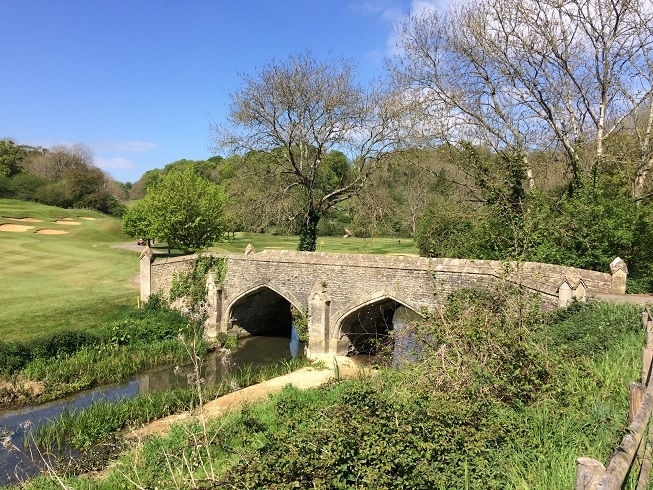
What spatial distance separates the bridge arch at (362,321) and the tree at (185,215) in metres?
12.8

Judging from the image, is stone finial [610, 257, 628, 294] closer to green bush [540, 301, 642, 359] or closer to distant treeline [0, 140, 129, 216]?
green bush [540, 301, 642, 359]

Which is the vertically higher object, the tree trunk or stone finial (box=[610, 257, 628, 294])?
the tree trunk

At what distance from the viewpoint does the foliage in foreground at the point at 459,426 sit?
15.1 feet

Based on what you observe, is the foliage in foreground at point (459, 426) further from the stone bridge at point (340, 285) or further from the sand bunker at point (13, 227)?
the sand bunker at point (13, 227)

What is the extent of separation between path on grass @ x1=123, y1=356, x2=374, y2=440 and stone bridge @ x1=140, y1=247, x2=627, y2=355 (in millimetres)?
1696

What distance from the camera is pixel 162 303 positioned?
23062mm

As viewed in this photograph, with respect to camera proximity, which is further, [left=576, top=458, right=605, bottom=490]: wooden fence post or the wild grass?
the wild grass

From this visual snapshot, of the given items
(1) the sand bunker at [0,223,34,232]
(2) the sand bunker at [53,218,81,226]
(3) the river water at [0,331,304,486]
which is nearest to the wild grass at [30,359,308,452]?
(3) the river water at [0,331,304,486]

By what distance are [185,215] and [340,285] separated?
532 inches

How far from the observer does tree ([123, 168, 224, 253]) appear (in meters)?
27.9

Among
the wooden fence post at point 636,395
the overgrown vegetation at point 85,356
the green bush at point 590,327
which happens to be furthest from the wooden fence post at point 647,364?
the overgrown vegetation at point 85,356

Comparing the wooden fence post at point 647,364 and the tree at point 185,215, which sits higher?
the tree at point 185,215

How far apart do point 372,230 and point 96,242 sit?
29.6 meters

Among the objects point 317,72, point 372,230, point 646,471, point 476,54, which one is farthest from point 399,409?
point 317,72
